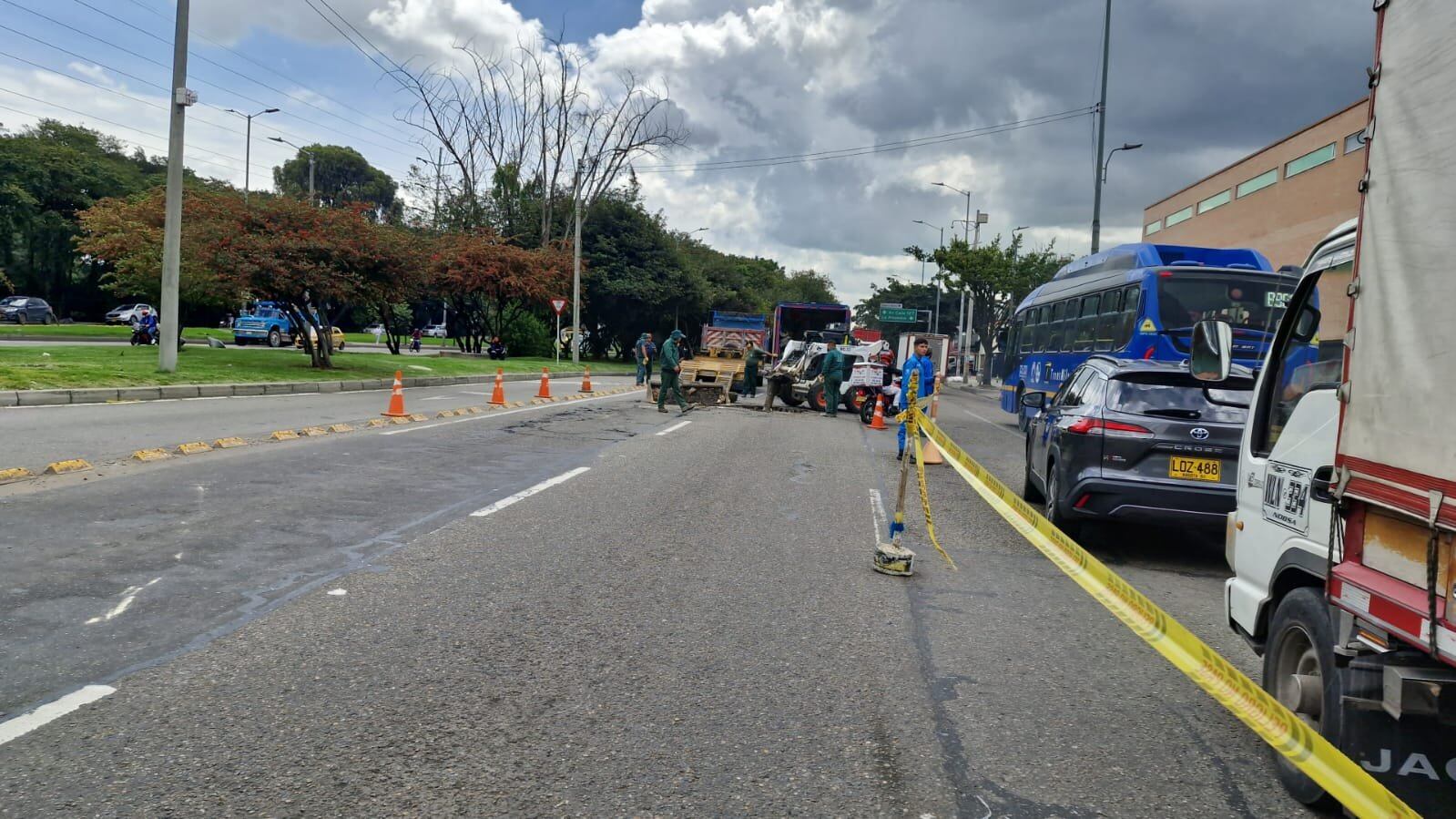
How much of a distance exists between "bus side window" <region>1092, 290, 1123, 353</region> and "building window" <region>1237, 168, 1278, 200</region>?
24.1 m

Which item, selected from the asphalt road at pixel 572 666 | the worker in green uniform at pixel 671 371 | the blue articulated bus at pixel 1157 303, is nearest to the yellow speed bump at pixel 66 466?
the asphalt road at pixel 572 666

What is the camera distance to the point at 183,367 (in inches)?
883

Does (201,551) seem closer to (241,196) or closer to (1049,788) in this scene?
(1049,788)

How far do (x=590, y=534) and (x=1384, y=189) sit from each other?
19.0ft

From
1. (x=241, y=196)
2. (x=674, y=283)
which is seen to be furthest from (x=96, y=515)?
(x=674, y=283)

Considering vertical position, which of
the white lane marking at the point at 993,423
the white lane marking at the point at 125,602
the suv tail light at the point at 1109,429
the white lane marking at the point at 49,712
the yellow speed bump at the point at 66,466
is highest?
the suv tail light at the point at 1109,429

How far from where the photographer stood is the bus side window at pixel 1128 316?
51.2 ft

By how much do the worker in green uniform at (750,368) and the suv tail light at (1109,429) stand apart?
1855 cm

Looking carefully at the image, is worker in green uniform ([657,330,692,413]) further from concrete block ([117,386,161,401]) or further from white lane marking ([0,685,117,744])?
white lane marking ([0,685,117,744])

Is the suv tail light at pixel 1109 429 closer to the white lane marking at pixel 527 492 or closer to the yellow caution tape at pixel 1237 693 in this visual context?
the yellow caution tape at pixel 1237 693

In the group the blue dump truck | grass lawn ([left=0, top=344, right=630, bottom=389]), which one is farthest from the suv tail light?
the blue dump truck

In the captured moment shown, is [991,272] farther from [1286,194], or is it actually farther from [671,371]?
[671,371]

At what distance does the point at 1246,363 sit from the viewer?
13828mm

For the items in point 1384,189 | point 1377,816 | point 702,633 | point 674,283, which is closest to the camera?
point 1377,816
